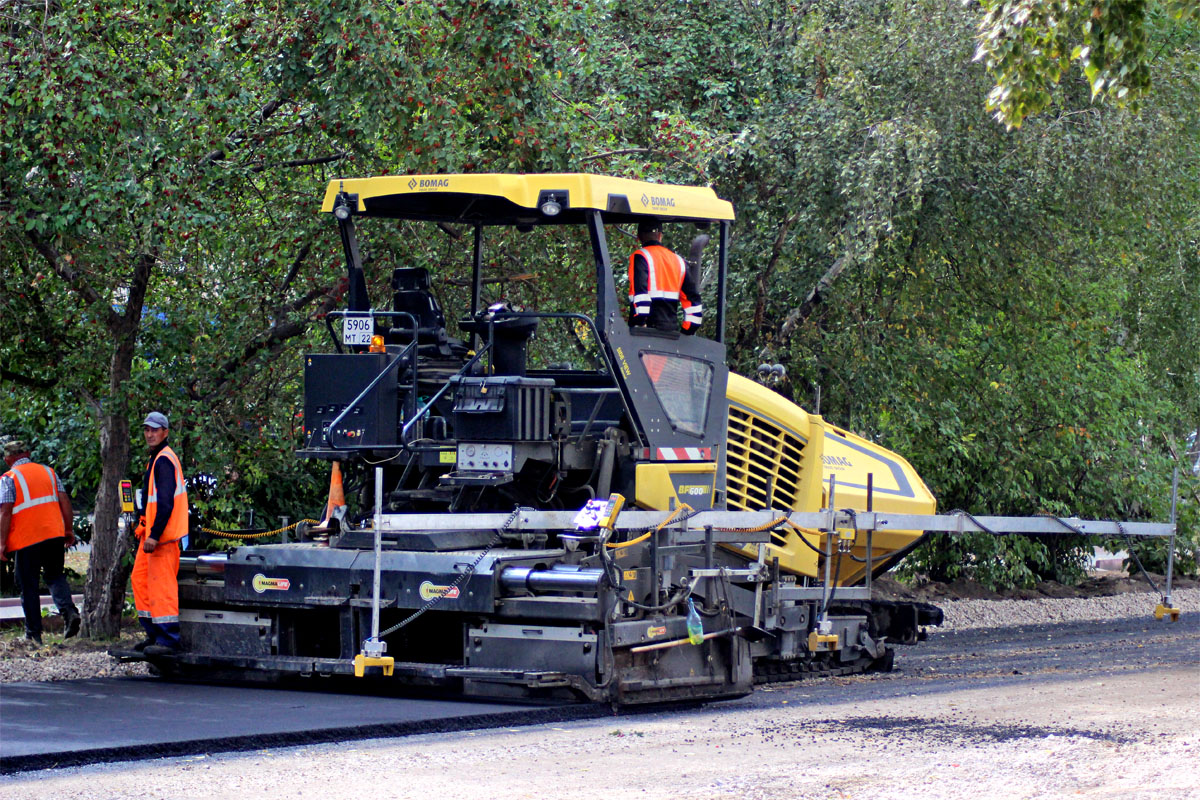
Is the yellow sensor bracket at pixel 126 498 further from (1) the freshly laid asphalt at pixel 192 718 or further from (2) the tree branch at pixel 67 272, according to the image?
(1) the freshly laid asphalt at pixel 192 718

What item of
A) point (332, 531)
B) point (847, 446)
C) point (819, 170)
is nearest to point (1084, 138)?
Answer: point (819, 170)

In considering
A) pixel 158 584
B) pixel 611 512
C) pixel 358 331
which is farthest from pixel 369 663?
pixel 358 331

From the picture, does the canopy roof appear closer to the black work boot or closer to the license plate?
the license plate

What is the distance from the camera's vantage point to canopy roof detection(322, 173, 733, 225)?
8.43 m

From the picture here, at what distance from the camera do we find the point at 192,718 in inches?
296

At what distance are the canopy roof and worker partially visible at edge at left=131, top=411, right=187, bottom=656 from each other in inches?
77.9

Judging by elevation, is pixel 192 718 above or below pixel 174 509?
below

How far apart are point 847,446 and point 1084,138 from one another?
4.74 metres

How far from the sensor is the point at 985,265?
14695mm

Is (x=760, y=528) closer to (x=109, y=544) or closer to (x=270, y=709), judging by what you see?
(x=270, y=709)

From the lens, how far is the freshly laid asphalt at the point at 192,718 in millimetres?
6660

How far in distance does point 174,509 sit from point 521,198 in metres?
3.06

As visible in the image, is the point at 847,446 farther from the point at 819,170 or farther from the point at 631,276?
the point at 819,170

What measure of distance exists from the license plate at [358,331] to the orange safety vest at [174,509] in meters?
1.59
